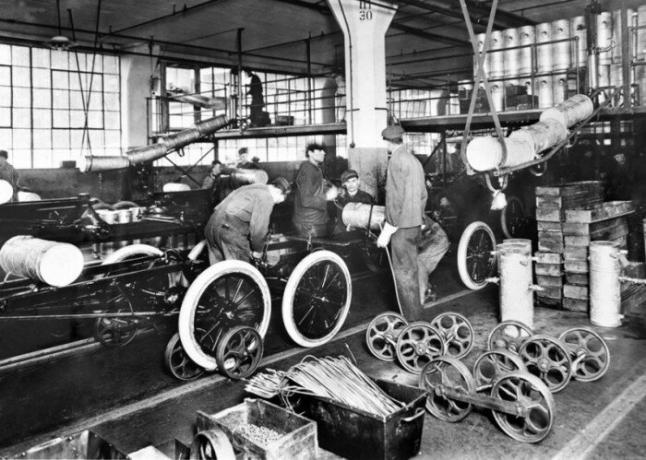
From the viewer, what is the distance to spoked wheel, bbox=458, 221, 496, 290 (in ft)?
24.8

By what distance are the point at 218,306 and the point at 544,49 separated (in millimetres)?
7097

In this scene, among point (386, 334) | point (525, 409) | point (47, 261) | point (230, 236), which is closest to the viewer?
point (525, 409)

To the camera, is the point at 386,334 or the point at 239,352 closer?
the point at 239,352

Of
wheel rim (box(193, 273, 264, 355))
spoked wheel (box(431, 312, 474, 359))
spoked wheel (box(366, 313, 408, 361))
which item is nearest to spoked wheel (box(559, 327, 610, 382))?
spoked wheel (box(431, 312, 474, 359))

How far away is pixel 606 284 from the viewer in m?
5.99

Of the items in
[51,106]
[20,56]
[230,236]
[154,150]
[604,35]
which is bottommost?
[230,236]

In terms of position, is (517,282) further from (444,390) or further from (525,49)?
(525,49)

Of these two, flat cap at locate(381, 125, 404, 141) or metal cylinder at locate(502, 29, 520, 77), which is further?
metal cylinder at locate(502, 29, 520, 77)

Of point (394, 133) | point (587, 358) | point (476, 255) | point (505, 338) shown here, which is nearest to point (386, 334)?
point (505, 338)

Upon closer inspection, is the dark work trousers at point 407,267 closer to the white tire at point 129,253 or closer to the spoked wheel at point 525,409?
the spoked wheel at point 525,409

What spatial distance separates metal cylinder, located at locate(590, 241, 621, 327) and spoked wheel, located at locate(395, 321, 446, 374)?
7.13 ft

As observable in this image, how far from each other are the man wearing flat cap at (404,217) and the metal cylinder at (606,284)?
6.38 ft

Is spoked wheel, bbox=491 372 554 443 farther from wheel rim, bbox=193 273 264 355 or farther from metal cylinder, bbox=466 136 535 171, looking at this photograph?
wheel rim, bbox=193 273 264 355

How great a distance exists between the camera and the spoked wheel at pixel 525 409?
3596mm
